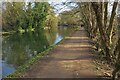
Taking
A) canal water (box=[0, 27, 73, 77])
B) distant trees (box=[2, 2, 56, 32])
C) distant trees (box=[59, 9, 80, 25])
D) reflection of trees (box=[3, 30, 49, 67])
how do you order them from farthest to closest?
distant trees (box=[2, 2, 56, 32]) → distant trees (box=[59, 9, 80, 25]) → reflection of trees (box=[3, 30, 49, 67]) → canal water (box=[0, 27, 73, 77])

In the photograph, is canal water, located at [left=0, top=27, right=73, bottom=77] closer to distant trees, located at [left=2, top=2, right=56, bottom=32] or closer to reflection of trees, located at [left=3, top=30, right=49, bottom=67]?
reflection of trees, located at [left=3, top=30, right=49, bottom=67]

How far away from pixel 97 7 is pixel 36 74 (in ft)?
12.2

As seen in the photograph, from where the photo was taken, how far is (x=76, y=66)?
1276 cm

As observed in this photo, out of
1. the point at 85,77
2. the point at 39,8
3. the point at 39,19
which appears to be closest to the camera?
the point at 85,77

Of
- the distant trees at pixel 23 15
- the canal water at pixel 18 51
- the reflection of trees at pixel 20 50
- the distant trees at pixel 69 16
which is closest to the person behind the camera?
the canal water at pixel 18 51

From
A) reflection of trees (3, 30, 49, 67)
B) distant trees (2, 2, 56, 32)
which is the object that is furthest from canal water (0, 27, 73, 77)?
distant trees (2, 2, 56, 32)

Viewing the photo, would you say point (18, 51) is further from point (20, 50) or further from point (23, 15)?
point (23, 15)

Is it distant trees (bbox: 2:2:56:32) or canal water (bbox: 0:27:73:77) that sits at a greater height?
distant trees (bbox: 2:2:56:32)

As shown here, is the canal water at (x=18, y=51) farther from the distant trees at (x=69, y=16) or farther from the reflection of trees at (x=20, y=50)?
the distant trees at (x=69, y=16)

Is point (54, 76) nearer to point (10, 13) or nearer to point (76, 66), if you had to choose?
point (76, 66)

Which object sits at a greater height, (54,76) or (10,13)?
(10,13)

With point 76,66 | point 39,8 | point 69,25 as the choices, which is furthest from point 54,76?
point 69,25

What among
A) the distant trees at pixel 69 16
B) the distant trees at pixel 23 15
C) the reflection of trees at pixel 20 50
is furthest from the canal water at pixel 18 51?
the distant trees at pixel 23 15

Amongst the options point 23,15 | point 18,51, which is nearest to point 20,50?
point 18,51
